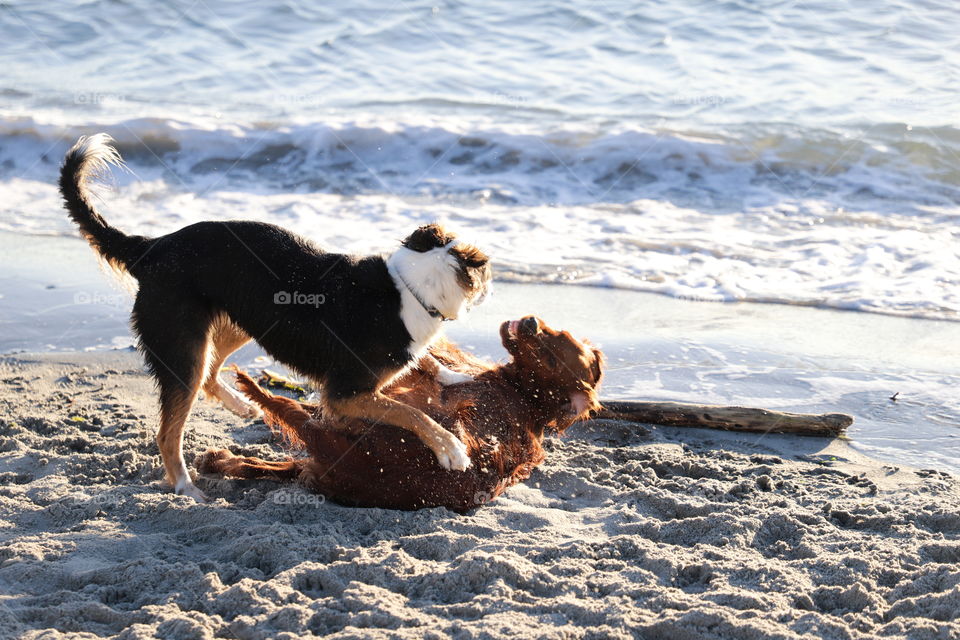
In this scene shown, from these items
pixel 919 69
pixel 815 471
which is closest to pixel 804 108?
pixel 919 69

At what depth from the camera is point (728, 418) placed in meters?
5.18

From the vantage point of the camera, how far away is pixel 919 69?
1411 centimetres

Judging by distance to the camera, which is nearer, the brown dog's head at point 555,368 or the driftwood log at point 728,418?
the brown dog's head at point 555,368

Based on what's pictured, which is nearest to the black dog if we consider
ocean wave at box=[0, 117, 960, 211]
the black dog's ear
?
the black dog's ear

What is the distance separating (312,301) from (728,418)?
245 cm

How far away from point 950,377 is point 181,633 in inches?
197

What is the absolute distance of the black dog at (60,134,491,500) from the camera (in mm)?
4105

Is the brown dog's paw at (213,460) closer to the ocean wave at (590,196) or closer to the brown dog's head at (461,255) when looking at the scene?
the brown dog's head at (461,255)

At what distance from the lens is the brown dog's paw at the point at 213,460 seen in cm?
454

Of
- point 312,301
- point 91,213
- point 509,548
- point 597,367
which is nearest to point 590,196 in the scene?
point 597,367

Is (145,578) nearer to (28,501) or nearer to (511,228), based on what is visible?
(28,501)

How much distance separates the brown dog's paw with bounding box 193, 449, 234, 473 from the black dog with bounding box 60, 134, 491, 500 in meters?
0.27

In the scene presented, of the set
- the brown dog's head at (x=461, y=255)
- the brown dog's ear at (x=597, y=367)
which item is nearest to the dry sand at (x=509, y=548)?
the brown dog's ear at (x=597, y=367)

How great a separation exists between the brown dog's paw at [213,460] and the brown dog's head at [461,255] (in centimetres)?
141
